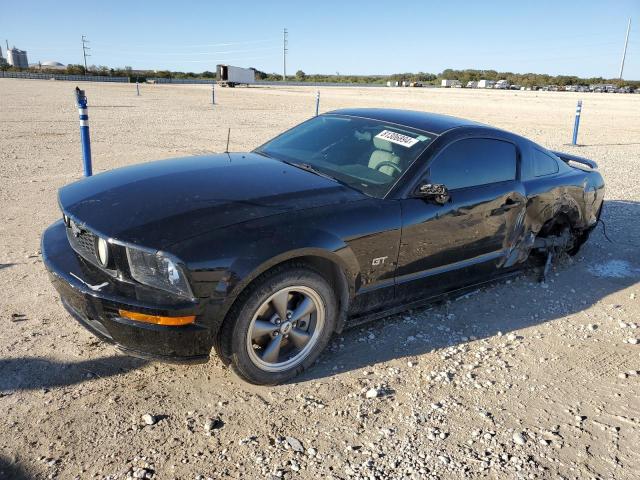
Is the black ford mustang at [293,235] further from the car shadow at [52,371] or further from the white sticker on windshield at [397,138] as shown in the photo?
the car shadow at [52,371]

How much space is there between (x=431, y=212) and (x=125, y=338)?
210cm

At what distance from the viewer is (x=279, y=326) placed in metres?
2.89

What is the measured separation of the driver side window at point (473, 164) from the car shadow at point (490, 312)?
1.02 meters

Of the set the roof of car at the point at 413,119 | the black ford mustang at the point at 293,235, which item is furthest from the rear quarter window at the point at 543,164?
the roof of car at the point at 413,119

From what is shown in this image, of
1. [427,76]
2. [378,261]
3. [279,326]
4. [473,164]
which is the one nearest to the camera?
[279,326]

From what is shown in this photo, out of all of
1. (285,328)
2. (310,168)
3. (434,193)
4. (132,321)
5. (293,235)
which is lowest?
(285,328)

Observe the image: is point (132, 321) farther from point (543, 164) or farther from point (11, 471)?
point (543, 164)

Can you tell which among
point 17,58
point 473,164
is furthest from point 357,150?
point 17,58

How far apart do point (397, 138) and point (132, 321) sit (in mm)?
2261

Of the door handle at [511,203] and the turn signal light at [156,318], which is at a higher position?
the door handle at [511,203]

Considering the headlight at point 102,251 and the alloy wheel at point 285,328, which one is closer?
the headlight at point 102,251

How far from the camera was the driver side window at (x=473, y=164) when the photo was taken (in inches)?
143

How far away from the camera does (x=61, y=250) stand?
9.91 ft

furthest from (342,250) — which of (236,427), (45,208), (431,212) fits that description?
(45,208)
